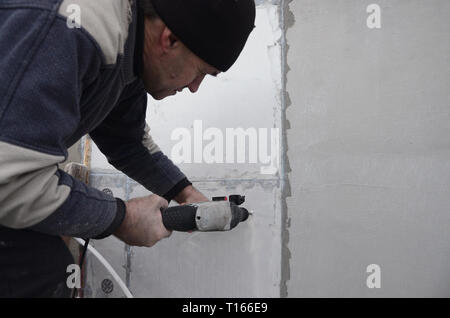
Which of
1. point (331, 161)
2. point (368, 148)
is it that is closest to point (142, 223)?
point (331, 161)

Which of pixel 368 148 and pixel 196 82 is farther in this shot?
pixel 368 148

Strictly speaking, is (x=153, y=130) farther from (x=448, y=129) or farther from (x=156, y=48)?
(x=448, y=129)

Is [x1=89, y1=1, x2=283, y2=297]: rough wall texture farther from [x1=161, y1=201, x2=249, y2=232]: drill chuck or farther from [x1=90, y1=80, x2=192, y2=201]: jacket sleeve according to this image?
[x1=161, y1=201, x2=249, y2=232]: drill chuck

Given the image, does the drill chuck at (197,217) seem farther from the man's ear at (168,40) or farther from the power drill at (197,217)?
the man's ear at (168,40)

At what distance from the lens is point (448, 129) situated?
1.24 metres

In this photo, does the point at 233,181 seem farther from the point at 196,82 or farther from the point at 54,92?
the point at 54,92

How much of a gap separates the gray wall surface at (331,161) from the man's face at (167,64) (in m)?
0.56

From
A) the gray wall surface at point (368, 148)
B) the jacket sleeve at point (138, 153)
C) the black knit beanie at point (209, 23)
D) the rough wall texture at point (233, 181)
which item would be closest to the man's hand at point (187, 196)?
the jacket sleeve at point (138, 153)

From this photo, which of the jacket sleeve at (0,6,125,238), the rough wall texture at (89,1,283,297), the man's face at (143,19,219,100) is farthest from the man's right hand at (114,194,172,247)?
the rough wall texture at (89,1,283,297)

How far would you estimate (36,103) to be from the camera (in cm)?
54

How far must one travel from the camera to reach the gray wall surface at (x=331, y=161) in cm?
125

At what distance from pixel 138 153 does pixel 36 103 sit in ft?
2.15

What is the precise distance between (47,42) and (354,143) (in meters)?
1.15
